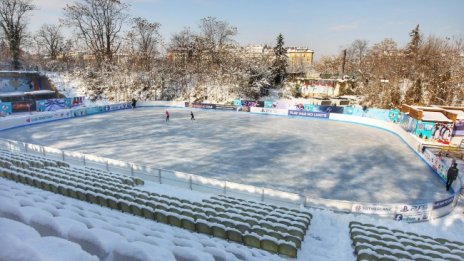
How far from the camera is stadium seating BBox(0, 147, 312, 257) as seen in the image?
8.26 m

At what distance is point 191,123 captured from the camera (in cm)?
3550

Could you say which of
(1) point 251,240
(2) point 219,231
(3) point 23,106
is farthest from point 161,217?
(3) point 23,106

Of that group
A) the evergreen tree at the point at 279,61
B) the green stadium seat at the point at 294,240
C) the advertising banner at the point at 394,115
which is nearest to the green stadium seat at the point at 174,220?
the green stadium seat at the point at 294,240

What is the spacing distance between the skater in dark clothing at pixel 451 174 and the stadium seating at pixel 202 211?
10.2 meters

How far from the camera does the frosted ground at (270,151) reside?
17547 mm

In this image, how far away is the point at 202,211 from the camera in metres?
10.3

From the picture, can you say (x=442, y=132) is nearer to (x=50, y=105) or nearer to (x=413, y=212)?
(x=413, y=212)

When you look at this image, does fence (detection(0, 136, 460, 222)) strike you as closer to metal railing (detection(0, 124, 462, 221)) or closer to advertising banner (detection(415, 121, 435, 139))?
metal railing (detection(0, 124, 462, 221))

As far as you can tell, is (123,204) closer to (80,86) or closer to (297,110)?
(297,110)

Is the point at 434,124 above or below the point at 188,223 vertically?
above

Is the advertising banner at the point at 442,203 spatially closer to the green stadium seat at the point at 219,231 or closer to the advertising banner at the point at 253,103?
the green stadium seat at the point at 219,231

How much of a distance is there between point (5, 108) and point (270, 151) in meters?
34.4

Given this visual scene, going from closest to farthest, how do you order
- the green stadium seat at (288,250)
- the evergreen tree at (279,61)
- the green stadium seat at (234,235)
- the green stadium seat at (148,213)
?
the green stadium seat at (288,250) < the green stadium seat at (234,235) < the green stadium seat at (148,213) < the evergreen tree at (279,61)

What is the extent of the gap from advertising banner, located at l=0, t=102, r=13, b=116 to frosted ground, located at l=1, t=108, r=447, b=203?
25.2 ft
